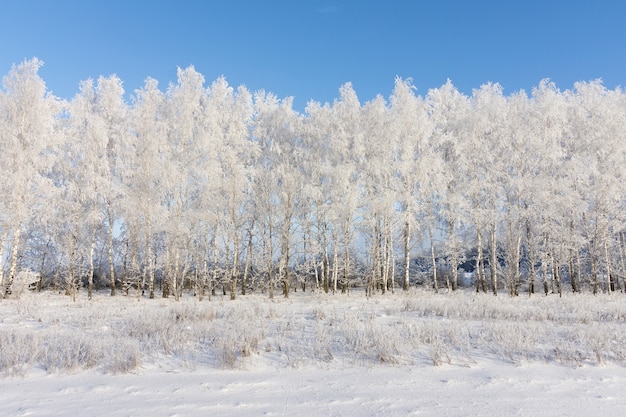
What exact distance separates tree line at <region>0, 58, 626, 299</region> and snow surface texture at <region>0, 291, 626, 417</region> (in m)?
11.4

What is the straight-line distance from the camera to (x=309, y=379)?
14.7 feet

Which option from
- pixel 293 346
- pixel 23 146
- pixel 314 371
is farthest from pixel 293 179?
pixel 314 371

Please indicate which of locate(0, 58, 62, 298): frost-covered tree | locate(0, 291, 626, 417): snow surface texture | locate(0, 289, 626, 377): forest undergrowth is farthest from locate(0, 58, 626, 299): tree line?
locate(0, 291, 626, 417): snow surface texture

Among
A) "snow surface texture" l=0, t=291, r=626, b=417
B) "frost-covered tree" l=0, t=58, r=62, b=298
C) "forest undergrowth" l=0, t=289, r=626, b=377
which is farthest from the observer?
"frost-covered tree" l=0, t=58, r=62, b=298

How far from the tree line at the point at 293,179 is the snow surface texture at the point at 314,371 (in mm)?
11434

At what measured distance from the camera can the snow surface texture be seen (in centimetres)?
365

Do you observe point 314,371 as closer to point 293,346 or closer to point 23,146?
point 293,346

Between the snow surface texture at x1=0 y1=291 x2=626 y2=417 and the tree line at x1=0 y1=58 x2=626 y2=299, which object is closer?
the snow surface texture at x1=0 y1=291 x2=626 y2=417

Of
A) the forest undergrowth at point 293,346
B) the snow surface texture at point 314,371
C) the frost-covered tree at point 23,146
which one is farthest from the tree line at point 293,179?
the snow surface texture at point 314,371

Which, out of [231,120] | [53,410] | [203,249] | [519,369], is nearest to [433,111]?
[231,120]

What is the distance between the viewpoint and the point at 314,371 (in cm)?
480

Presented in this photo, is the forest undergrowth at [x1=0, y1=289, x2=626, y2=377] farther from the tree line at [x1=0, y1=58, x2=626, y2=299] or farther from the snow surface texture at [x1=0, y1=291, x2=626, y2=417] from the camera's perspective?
the tree line at [x1=0, y1=58, x2=626, y2=299]

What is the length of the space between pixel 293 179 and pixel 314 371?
570 inches

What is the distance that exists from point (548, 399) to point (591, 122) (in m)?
23.2
